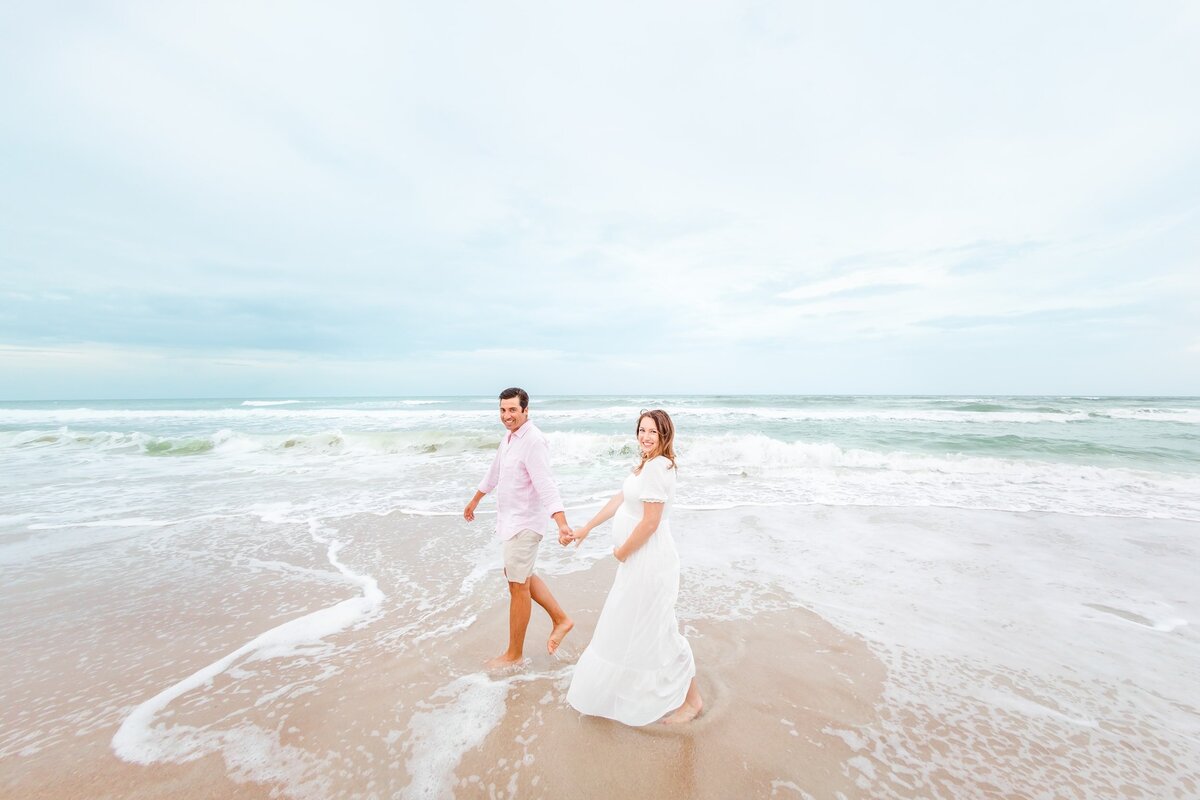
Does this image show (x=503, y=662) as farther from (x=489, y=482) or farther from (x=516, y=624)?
(x=489, y=482)

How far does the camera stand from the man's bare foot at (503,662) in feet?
13.3

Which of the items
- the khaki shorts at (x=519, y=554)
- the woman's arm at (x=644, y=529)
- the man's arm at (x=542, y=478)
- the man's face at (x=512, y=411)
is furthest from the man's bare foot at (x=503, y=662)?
the man's face at (x=512, y=411)

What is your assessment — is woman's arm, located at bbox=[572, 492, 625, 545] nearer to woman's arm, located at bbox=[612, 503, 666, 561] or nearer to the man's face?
woman's arm, located at bbox=[612, 503, 666, 561]

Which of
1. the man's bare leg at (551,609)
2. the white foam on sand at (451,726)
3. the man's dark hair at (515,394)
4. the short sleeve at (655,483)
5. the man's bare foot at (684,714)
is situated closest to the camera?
the white foam on sand at (451,726)

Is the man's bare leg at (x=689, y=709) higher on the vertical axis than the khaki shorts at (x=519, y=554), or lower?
lower

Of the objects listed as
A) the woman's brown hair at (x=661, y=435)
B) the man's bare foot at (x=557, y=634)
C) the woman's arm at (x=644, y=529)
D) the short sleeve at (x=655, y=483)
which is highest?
the woman's brown hair at (x=661, y=435)

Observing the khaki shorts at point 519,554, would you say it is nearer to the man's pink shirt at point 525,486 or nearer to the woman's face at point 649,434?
the man's pink shirt at point 525,486

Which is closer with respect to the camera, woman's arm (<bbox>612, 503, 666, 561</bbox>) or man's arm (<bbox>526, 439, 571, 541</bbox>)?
woman's arm (<bbox>612, 503, 666, 561</bbox>)

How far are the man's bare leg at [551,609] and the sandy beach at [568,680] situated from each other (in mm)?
183

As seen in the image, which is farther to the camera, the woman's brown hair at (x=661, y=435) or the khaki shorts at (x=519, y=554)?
the khaki shorts at (x=519, y=554)

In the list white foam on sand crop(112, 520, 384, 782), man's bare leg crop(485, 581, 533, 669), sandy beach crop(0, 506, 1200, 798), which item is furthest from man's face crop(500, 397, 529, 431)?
white foam on sand crop(112, 520, 384, 782)

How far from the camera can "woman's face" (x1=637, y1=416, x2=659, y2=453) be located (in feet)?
10.4

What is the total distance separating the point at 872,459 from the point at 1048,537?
7.97 meters

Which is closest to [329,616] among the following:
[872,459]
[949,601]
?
[949,601]
